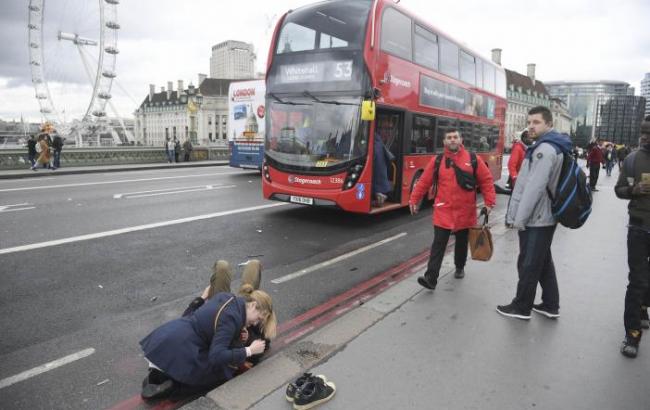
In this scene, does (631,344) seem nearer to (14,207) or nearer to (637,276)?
(637,276)

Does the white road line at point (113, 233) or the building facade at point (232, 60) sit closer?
the white road line at point (113, 233)

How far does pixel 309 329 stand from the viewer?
3.97 meters

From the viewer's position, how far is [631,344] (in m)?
3.41

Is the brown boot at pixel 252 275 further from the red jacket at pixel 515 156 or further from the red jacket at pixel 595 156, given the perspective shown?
the red jacket at pixel 595 156

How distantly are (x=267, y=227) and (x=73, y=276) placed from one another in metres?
3.57

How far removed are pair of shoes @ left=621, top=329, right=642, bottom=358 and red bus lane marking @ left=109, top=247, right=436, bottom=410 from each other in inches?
86.5

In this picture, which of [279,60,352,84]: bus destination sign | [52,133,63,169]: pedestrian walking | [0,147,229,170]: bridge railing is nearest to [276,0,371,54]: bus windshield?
[279,60,352,84]: bus destination sign

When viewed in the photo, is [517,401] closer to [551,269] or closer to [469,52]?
[551,269]

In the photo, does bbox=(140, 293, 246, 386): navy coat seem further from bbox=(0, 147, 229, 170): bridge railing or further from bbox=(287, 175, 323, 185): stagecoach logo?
bbox=(0, 147, 229, 170): bridge railing

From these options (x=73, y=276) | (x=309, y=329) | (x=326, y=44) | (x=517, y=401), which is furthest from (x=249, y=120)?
(x=517, y=401)

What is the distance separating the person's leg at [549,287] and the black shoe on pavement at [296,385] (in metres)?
2.48

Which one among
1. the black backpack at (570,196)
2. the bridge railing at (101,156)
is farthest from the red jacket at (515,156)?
the bridge railing at (101,156)

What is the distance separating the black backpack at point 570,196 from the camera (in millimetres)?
3646

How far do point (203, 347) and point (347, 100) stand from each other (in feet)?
19.2
